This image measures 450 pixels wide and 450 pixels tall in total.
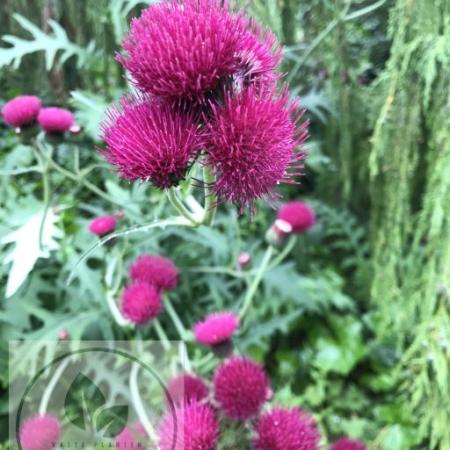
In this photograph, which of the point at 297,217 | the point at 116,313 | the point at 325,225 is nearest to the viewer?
the point at 116,313

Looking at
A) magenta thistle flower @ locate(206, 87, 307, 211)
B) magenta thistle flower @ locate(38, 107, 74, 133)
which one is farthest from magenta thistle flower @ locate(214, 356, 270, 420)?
magenta thistle flower @ locate(38, 107, 74, 133)

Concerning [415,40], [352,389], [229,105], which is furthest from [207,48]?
[352,389]

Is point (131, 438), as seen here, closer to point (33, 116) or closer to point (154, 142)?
point (154, 142)

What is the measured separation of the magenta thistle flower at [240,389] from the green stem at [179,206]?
1.05 ft

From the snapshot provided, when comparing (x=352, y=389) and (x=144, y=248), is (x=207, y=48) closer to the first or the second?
(x=144, y=248)

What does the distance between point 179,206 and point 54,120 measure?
2.18ft

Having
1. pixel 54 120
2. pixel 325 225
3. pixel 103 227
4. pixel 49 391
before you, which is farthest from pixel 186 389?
pixel 325 225

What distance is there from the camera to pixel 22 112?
1226 mm

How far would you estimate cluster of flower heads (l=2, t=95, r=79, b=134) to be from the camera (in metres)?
1.23

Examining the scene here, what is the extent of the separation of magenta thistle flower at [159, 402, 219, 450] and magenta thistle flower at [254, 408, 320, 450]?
0.09 m

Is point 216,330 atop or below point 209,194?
below

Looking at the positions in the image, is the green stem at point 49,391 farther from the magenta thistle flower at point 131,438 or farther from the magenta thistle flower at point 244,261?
the magenta thistle flower at point 244,261

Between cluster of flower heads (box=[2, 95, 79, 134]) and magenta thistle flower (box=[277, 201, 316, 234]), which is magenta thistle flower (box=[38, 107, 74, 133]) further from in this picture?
magenta thistle flower (box=[277, 201, 316, 234])

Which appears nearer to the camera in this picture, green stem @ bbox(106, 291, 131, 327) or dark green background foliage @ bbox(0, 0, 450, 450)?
green stem @ bbox(106, 291, 131, 327)
